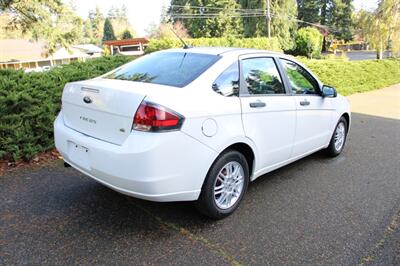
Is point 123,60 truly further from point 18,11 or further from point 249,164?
point 18,11

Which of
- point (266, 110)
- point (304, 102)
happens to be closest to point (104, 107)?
point (266, 110)

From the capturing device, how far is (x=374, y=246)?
2.92m

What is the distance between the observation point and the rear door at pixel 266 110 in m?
3.37

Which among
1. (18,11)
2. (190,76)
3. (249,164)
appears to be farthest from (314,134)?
(18,11)

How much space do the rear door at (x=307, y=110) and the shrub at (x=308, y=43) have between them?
108ft

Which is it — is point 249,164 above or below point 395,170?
above

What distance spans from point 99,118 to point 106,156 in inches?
14.9

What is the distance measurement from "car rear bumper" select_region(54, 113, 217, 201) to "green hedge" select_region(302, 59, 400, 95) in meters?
9.74

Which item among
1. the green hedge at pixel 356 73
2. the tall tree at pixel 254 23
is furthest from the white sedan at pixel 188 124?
the tall tree at pixel 254 23

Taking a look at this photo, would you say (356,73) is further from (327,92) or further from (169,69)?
(169,69)

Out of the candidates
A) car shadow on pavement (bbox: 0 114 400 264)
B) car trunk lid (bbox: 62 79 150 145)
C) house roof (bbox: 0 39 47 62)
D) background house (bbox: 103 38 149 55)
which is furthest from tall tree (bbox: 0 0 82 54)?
background house (bbox: 103 38 149 55)

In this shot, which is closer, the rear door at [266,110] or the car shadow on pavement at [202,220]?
the car shadow on pavement at [202,220]

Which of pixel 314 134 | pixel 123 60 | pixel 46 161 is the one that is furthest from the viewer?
pixel 123 60

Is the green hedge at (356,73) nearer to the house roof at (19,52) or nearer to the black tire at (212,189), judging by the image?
the black tire at (212,189)
